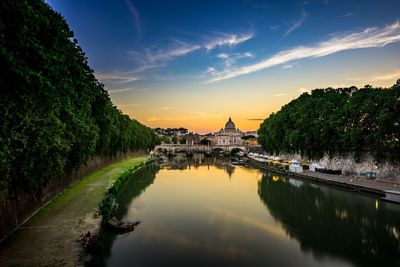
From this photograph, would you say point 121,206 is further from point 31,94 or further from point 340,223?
point 31,94

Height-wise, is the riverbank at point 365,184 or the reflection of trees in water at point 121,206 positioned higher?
the riverbank at point 365,184

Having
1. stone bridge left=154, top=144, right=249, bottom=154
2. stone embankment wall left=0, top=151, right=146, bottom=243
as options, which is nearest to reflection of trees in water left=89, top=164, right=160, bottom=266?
stone embankment wall left=0, top=151, right=146, bottom=243

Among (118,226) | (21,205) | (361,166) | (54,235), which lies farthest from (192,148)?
(54,235)

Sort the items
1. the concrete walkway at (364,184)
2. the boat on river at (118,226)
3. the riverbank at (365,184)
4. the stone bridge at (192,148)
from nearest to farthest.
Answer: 1. the boat on river at (118,226)
2. the riverbank at (365,184)
3. the concrete walkway at (364,184)
4. the stone bridge at (192,148)

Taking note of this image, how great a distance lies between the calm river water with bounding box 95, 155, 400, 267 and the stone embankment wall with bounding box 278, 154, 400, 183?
19.2 feet

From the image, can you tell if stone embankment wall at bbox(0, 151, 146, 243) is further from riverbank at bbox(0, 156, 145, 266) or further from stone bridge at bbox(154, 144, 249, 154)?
stone bridge at bbox(154, 144, 249, 154)

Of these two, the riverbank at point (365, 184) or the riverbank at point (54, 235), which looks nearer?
the riverbank at point (54, 235)

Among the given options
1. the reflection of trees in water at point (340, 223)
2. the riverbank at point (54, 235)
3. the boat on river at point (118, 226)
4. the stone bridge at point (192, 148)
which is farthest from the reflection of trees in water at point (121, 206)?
the stone bridge at point (192, 148)

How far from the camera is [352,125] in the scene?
128 ft

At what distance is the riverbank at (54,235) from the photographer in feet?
42.2

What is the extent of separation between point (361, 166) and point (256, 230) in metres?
25.3

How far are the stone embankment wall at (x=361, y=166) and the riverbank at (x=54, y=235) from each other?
97.1ft

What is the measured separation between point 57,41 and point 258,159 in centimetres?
6304

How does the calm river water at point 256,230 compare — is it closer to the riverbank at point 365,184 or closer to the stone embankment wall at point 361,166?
the riverbank at point 365,184
